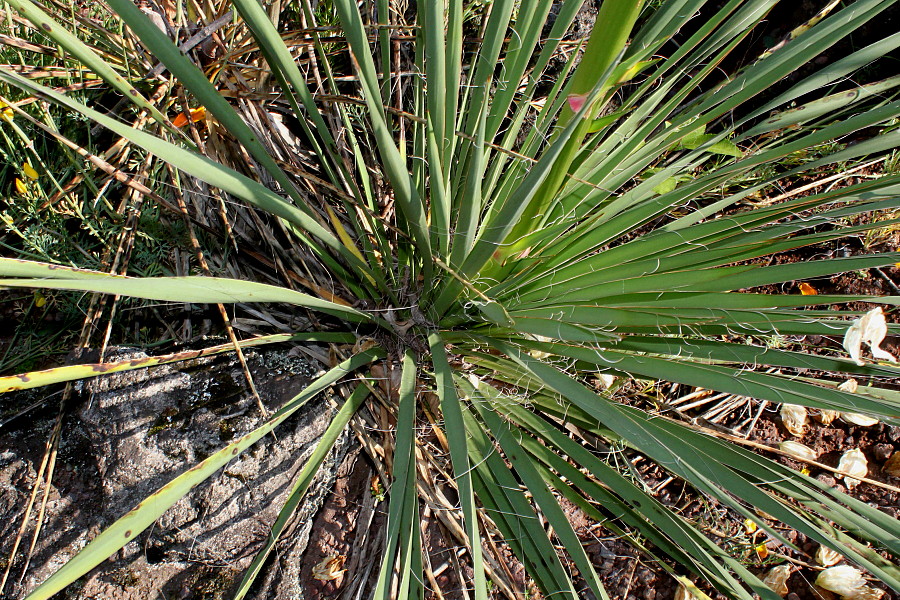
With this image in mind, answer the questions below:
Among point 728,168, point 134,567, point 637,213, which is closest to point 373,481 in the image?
point 134,567

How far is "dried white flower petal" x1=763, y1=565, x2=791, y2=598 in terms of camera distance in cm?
133

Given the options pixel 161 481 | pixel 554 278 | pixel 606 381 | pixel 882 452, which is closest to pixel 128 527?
pixel 161 481

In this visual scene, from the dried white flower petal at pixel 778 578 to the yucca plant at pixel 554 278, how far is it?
1.34ft

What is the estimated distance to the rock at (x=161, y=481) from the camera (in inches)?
42.9

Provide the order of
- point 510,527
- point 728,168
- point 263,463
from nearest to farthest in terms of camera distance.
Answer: point 728,168 < point 510,527 < point 263,463

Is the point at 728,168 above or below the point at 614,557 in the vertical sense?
above

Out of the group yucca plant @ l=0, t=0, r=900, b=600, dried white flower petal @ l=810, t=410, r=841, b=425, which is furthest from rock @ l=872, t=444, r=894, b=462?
yucca plant @ l=0, t=0, r=900, b=600

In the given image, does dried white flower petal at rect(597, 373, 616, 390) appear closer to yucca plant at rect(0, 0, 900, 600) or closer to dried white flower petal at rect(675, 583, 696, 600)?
yucca plant at rect(0, 0, 900, 600)

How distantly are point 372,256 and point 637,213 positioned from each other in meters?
0.53

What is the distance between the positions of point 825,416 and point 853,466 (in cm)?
14

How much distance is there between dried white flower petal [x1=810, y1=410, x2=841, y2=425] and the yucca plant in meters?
0.57

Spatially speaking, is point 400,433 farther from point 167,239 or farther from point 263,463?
point 167,239

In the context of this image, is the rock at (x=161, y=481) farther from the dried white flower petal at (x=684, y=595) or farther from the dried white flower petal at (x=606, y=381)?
the dried white flower petal at (x=684, y=595)

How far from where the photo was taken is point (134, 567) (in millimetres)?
1108
